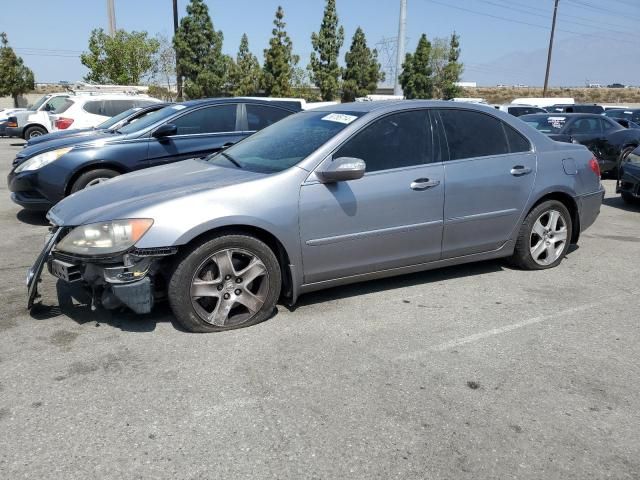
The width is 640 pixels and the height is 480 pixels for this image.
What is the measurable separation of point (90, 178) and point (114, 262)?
12.4 feet

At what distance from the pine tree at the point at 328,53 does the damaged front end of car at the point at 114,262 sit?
1469 inches

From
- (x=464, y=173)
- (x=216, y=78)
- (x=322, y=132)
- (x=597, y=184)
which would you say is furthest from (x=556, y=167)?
(x=216, y=78)

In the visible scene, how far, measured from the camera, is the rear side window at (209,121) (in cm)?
730

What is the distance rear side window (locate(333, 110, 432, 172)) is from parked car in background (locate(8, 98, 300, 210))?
259 cm

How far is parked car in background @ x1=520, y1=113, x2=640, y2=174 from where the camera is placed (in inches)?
461

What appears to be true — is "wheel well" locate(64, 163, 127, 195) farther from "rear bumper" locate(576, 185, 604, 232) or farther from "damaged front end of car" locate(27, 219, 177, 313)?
"rear bumper" locate(576, 185, 604, 232)

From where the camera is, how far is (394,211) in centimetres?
424

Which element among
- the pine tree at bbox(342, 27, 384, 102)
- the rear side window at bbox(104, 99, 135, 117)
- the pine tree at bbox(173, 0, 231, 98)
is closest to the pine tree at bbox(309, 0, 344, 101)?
the pine tree at bbox(342, 27, 384, 102)

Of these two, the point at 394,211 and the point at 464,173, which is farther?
the point at 464,173

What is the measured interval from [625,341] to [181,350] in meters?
2.96

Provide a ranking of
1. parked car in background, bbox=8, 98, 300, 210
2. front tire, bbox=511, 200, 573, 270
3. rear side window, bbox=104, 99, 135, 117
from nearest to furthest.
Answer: front tire, bbox=511, 200, 573, 270 → parked car in background, bbox=8, 98, 300, 210 → rear side window, bbox=104, 99, 135, 117

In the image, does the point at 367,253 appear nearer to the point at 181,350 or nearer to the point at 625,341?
the point at 181,350

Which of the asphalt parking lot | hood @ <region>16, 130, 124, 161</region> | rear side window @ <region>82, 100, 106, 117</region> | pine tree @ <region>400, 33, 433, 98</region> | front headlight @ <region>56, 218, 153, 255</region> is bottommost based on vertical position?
the asphalt parking lot

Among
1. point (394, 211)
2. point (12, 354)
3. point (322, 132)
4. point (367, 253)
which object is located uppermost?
point (322, 132)
